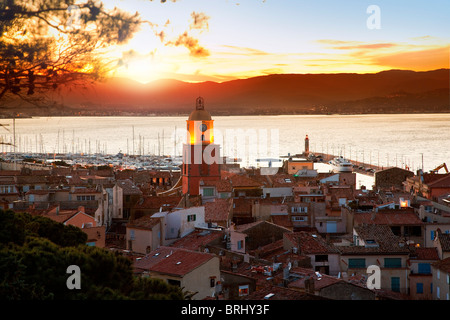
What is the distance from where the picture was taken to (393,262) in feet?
50.7

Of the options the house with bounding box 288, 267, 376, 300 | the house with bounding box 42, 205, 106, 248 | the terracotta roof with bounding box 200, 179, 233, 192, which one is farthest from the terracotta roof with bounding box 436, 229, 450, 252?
the terracotta roof with bounding box 200, 179, 233, 192

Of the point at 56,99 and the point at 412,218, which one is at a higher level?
Result: the point at 56,99

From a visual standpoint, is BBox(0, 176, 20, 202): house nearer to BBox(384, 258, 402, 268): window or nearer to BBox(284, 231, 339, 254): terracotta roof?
BBox(284, 231, 339, 254): terracotta roof

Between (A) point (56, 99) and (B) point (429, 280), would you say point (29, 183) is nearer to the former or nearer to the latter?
(B) point (429, 280)

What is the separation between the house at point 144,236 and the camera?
17.4 metres

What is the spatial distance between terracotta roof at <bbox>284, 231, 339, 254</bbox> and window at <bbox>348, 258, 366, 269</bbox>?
40cm

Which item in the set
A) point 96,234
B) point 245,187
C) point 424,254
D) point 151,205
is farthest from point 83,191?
point 424,254

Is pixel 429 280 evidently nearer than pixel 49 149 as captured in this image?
Yes

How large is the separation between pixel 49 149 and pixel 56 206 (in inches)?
3965

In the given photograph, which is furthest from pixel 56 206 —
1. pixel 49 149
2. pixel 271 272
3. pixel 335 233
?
pixel 49 149

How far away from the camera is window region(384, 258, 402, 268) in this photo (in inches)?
606

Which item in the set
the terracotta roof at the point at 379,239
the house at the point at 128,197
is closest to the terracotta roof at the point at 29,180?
the house at the point at 128,197

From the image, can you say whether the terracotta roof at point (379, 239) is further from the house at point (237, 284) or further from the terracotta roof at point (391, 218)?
the house at point (237, 284)

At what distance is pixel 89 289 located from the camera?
7734 mm
